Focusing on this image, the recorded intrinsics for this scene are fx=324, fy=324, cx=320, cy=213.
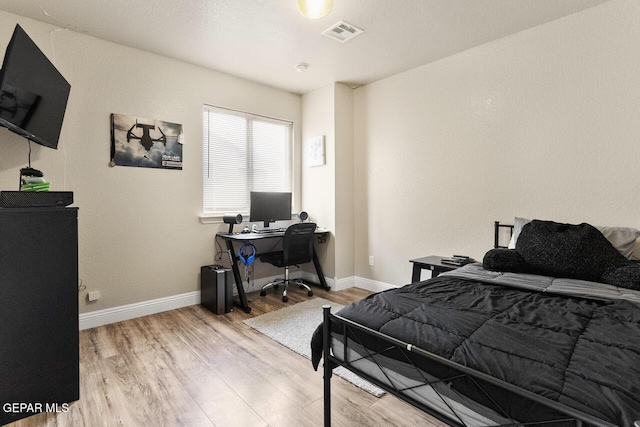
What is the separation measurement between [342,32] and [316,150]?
1.64 metres

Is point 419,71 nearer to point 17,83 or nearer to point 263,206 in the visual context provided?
point 263,206

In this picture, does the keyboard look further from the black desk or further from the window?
the window

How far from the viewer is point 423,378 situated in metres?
1.17

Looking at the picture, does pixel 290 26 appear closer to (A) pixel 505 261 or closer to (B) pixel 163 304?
(A) pixel 505 261

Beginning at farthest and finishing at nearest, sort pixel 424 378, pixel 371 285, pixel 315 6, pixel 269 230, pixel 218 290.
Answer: pixel 371 285 < pixel 269 230 < pixel 218 290 < pixel 315 6 < pixel 424 378

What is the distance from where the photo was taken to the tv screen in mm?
1771

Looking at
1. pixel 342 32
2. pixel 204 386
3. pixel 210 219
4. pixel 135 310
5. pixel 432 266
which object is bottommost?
pixel 204 386

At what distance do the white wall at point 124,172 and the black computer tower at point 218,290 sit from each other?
11.1 inches

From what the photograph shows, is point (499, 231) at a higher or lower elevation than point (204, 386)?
higher

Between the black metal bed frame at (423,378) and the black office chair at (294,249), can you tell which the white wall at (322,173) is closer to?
the black office chair at (294,249)

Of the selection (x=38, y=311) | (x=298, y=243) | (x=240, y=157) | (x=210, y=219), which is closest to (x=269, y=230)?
(x=298, y=243)

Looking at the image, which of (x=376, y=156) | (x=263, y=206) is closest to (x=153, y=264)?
(x=263, y=206)

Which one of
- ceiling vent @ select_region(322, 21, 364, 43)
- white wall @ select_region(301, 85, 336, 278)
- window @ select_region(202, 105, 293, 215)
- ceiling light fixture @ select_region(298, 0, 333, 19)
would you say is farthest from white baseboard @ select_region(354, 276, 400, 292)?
ceiling light fixture @ select_region(298, 0, 333, 19)

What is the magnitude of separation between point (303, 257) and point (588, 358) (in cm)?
298
